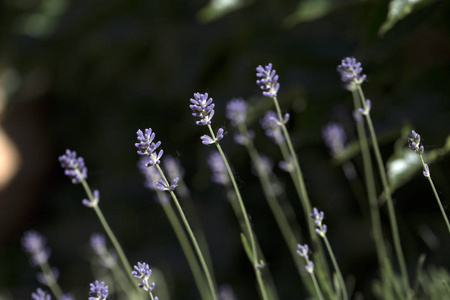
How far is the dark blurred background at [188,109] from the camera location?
3.55ft

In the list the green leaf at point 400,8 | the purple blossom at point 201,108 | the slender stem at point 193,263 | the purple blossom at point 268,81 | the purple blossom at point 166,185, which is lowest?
the slender stem at point 193,263

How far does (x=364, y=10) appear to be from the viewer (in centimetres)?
105

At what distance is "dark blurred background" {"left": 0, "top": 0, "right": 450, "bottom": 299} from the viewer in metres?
1.08

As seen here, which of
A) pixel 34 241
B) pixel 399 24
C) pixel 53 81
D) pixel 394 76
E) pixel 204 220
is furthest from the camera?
pixel 53 81

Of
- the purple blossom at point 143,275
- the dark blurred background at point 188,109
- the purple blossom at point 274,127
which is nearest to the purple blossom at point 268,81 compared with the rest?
the purple blossom at point 274,127

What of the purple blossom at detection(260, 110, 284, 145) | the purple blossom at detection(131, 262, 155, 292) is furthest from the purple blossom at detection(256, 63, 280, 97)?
the purple blossom at detection(131, 262, 155, 292)

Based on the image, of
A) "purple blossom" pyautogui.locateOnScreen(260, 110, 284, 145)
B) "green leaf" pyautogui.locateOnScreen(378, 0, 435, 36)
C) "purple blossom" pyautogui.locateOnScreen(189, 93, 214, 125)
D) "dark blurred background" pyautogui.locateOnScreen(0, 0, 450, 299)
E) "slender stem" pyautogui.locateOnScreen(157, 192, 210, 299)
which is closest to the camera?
"purple blossom" pyautogui.locateOnScreen(189, 93, 214, 125)

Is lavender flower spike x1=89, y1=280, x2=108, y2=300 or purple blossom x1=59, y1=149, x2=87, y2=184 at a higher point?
purple blossom x1=59, y1=149, x2=87, y2=184

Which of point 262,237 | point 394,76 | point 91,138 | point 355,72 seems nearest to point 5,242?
point 91,138

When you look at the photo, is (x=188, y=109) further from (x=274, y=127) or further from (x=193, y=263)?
(x=274, y=127)

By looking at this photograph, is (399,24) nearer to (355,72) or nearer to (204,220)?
(355,72)

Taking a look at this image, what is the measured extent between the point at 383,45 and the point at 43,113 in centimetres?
169

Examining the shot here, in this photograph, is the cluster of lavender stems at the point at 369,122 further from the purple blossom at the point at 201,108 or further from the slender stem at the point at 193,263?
the slender stem at the point at 193,263

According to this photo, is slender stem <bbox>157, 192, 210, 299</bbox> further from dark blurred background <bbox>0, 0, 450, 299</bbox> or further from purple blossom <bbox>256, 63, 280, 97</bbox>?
purple blossom <bbox>256, 63, 280, 97</bbox>
